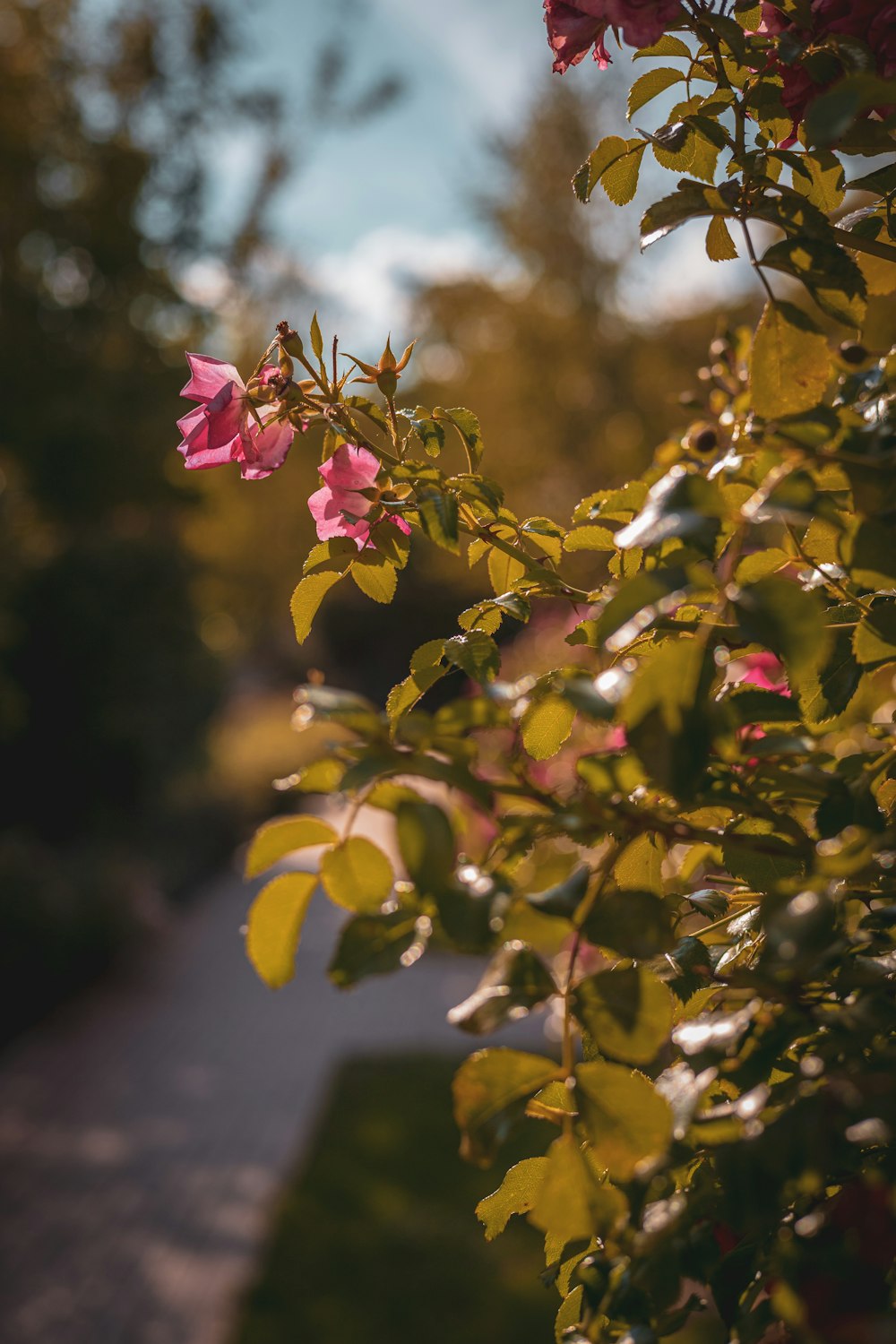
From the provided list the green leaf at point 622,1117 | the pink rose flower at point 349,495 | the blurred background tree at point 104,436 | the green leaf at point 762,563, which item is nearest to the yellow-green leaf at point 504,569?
the pink rose flower at point 349,495

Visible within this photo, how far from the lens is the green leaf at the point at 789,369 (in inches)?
25.3

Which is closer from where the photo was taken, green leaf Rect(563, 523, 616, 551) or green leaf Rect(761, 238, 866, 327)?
green leaf Rect(761, 238, 866, 327)

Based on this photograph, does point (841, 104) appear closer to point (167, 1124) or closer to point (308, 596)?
point (308, 596)

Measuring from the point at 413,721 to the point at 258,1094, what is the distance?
576cm

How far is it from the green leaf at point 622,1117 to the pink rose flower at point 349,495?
0.42 m

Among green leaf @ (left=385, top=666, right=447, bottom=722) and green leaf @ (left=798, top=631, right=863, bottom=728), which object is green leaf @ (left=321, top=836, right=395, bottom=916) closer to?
green leaf @ (left=385, top=666, right=447, bottom=722)

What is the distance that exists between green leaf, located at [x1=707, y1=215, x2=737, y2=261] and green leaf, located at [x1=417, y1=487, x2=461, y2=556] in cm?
32

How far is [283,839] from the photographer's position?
0.64 metres

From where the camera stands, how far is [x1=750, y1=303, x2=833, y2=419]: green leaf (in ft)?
2.10

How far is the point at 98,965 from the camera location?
7484 mm

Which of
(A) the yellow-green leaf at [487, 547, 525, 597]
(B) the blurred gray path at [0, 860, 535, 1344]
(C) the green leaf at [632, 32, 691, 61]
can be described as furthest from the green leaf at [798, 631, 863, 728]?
(B) the blurred gray path at [0, 860, 535, 1344]

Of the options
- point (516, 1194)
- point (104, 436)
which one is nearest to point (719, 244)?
point (516, 1194)

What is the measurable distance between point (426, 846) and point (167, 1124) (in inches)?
218

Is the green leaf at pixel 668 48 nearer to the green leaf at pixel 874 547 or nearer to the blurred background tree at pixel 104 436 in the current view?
the green leaf at pixel 874 547
